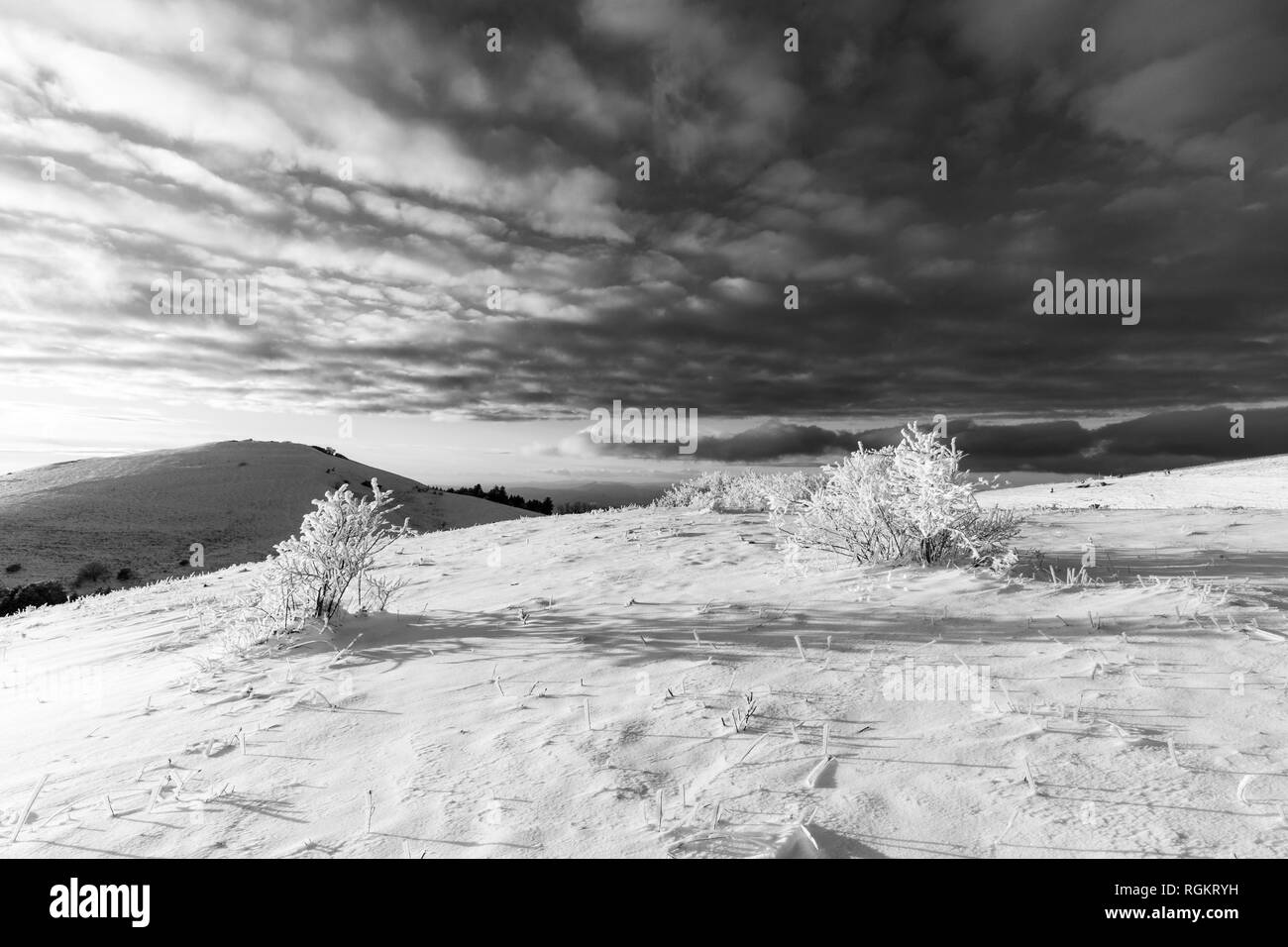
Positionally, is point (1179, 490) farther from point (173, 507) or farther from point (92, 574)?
point (173, 507)

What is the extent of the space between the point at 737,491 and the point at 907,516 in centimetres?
906

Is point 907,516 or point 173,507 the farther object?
point 173,507

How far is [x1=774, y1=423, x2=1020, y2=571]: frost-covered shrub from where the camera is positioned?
23.4ft

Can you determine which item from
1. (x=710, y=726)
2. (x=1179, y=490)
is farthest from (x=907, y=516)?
(x=1179, y=490)

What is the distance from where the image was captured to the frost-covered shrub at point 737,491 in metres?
14.3

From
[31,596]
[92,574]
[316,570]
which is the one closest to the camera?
[316,570]

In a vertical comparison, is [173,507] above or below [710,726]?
above

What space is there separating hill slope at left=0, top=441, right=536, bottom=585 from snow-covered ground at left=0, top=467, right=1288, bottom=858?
29463 millimetres

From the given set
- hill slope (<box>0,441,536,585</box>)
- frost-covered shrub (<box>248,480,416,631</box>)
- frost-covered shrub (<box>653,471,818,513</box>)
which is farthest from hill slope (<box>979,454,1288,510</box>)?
hill slope (<box>0,441,536,585</box>)

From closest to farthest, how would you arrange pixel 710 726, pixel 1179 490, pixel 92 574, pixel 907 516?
pixel 710 726
pixel 907 516
pixel 1179 490
pixel 92 574

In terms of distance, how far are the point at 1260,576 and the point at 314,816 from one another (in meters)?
7.83

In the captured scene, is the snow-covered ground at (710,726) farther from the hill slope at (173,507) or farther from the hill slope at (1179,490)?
the hill slope at (173,507)

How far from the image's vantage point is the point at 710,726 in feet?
12.1
